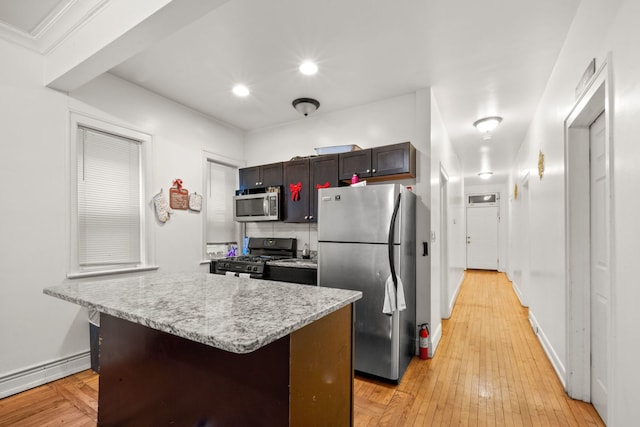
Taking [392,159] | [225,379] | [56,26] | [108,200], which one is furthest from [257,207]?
[225,379]

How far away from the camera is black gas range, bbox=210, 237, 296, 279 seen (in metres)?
3.34

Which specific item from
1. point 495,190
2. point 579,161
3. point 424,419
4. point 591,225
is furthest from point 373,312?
point 495,190

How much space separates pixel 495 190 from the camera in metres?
9.02

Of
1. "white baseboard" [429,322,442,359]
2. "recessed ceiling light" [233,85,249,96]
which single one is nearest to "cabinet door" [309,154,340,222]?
"recessed ceiling light" [233,85,249,96]

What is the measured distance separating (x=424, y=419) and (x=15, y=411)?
9.26ft

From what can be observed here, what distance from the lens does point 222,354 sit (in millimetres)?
1130

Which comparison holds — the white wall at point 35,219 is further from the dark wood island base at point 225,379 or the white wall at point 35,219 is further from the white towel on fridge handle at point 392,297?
the white towel on fridge handle at point 392,297

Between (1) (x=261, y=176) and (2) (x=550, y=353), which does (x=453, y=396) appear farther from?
(1) (x=261, y=176)

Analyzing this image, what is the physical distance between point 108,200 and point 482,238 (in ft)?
30.6

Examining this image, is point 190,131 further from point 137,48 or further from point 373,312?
point 373,312

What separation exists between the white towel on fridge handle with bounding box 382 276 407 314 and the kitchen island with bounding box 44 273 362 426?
1125 millimetres

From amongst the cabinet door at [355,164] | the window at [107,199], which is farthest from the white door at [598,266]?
the window at [107,199]

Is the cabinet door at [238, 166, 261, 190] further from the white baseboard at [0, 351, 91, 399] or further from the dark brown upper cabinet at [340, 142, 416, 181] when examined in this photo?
the white baseboard at [0, 351, 91, 399]

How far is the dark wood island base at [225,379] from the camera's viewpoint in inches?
40.6
